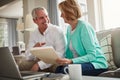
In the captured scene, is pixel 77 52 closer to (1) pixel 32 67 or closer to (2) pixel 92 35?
(2) pixel 92 35

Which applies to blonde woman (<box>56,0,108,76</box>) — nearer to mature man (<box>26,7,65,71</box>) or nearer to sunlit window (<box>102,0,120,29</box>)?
mature man (<box>26,7,65,71</box>)

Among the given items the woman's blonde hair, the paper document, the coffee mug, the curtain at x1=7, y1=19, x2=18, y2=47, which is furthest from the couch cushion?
the curtain at x1=7, y1=19, x2=18, y2=47

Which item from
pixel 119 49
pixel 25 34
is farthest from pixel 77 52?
pixel 25 34

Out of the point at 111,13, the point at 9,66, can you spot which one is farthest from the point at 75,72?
the point at 111,13

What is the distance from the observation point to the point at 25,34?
4863 millimetres

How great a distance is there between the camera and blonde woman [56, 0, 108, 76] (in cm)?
164

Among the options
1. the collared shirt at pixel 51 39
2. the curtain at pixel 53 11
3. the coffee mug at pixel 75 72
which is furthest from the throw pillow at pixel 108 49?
the curtain at pixel 53 11

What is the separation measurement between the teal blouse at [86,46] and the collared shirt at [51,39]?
0.85 ft

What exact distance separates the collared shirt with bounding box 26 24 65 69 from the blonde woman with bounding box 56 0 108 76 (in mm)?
165

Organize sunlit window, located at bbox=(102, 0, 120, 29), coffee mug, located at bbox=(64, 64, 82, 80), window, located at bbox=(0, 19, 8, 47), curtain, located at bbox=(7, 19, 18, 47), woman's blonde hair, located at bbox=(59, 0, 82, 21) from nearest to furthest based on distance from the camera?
coffee mug, located at bbox=(64, 64, 82, 80), woman's blonde hair, located at bbox=(59, 0, 82, 21), sunlit window, located at bbox=(102, 0, 120, 29), curtain, located at bbox=(7, 19, 18, 47), window, located at bbox=(0, 19, 8, 47)

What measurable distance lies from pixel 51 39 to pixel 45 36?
3.8 inches

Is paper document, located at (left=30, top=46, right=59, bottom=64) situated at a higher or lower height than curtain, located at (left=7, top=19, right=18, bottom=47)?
lower

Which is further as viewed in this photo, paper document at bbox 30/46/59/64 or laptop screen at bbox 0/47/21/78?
paper document at bbox 30/46/59/64

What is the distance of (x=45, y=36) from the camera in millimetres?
2252
